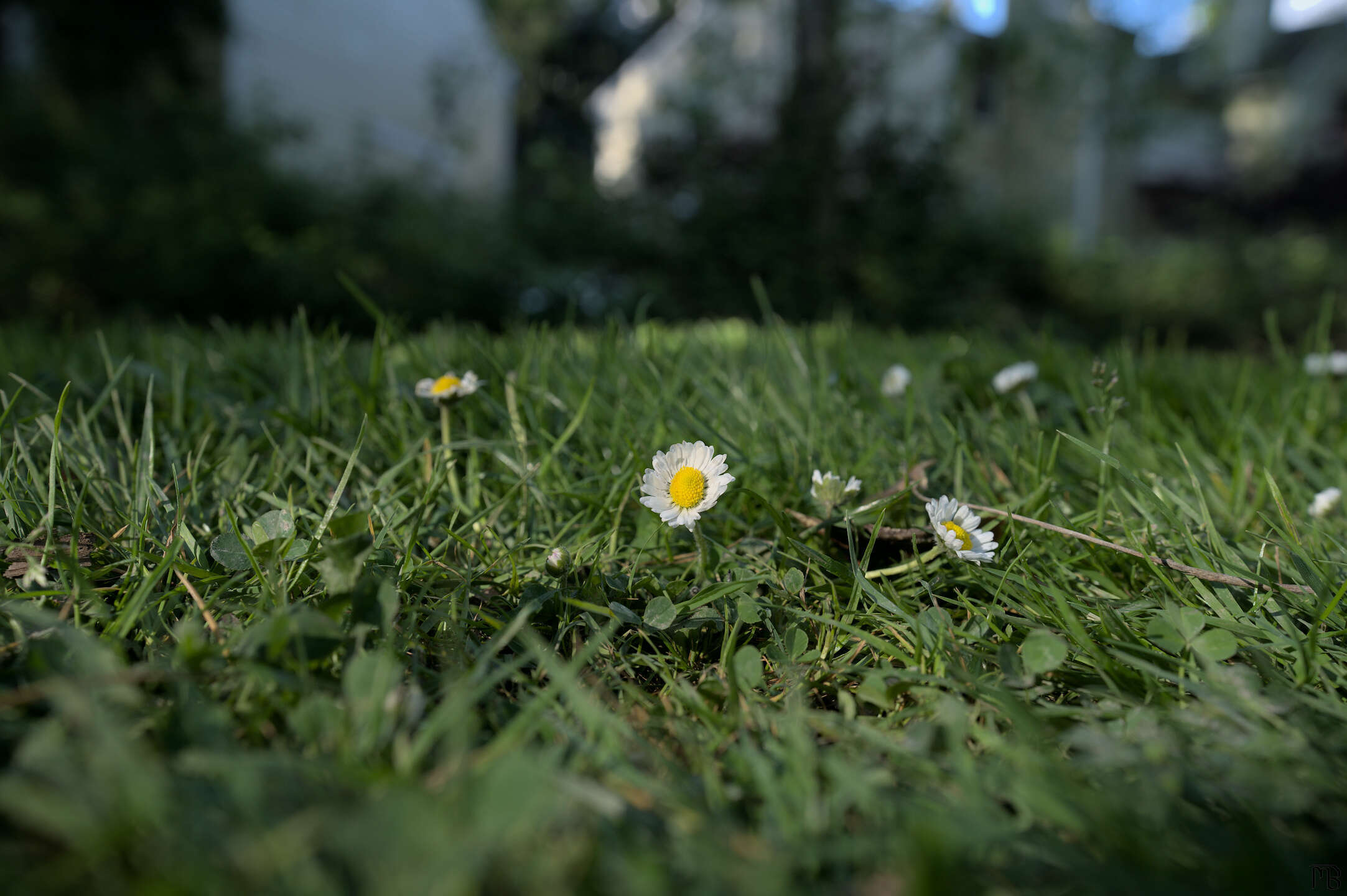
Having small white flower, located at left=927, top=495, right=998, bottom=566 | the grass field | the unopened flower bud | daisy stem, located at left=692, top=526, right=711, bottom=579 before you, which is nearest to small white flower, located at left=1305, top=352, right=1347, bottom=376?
the grass field

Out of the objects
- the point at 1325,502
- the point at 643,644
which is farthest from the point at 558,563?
the point at 1325,502

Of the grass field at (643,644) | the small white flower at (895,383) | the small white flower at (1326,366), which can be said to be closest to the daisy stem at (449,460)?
the grass field at (643,644)

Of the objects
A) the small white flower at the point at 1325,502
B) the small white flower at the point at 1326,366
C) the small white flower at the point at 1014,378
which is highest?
the small white flower at the point at 1014,378

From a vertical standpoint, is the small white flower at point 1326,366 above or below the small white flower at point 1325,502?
below

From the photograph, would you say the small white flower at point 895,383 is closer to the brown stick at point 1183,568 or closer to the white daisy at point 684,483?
the brown stick at point 1183,568

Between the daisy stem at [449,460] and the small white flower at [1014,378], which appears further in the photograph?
the small white flower at [1014,378]

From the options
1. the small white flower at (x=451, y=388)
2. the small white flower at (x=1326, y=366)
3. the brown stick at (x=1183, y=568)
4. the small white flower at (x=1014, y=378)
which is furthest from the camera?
the small white flower at (x=1326, y=366)
